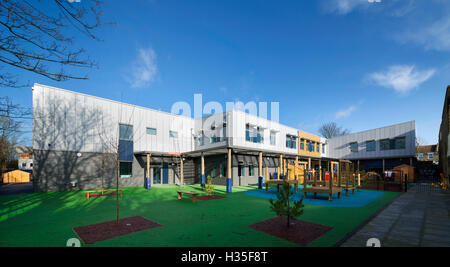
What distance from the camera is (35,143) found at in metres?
14.8

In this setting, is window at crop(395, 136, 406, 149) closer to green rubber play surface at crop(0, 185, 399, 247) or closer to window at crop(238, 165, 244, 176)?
window at crop(238, 165, 244, 176)

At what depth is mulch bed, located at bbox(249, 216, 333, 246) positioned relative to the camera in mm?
5326

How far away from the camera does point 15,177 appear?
2502 cm

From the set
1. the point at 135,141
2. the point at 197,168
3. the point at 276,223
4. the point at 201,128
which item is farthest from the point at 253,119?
the point at 276,223

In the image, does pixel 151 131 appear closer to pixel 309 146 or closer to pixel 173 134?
pixel 173 134

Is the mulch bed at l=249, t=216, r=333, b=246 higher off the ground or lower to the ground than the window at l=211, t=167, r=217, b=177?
higher

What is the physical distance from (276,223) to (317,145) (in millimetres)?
30567

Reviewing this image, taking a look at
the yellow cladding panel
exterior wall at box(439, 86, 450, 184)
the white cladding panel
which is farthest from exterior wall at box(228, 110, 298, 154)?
exterior wall at box(439, 86, 450, 184)

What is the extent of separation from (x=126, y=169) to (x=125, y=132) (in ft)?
11.7

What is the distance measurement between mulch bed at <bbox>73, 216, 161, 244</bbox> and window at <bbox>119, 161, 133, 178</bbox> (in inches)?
500

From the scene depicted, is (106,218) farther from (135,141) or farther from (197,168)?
(197,168)

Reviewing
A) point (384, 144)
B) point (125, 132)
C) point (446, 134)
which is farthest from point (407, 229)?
point (384, 144)

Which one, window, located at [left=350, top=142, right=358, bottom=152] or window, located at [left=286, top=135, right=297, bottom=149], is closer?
window, located at [left=286, top=135, right=297, bottom=149]

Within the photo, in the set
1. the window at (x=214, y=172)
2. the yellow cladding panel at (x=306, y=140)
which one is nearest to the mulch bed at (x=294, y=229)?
the window at (x=214, y=172)
